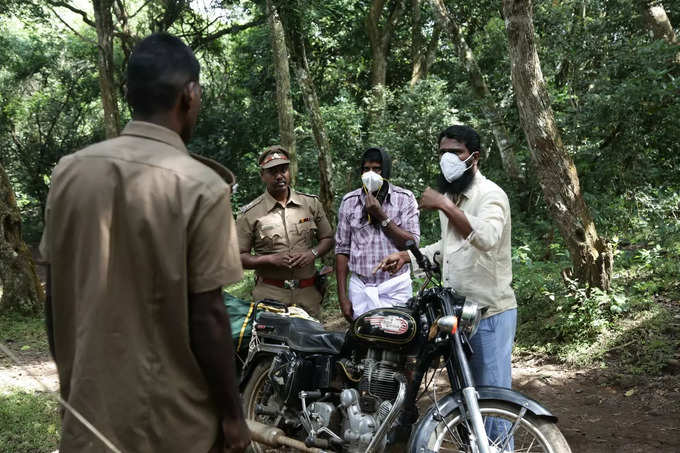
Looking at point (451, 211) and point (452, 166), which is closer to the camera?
point (451, 211)

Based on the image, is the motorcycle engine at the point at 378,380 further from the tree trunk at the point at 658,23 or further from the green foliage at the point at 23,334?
the tree trunk at the point at 658,23

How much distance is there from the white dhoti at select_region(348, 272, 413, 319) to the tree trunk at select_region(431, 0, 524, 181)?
592 cm

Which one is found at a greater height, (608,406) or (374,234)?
(374,234)

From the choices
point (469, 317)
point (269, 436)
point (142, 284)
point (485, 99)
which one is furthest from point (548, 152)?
point (142, 284)

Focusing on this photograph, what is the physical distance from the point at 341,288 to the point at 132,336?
3048 millimetres

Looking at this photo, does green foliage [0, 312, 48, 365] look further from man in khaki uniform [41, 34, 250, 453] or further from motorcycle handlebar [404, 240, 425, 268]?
man in khaki uniform [41, 34, 250, 453]

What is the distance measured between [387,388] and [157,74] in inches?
91.2

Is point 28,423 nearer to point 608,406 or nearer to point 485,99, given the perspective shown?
point 608,406

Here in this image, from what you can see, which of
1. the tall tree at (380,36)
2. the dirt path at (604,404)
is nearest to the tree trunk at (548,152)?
the dirt path at (604,404)

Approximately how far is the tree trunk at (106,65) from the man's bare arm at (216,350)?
39.4 ft

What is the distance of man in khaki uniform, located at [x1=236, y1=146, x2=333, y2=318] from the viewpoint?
4.54 metres

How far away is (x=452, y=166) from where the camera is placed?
10.8 ft

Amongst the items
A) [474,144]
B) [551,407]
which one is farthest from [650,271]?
[474,144]

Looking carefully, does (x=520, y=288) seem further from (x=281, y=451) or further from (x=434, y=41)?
(x=434, y=41)
